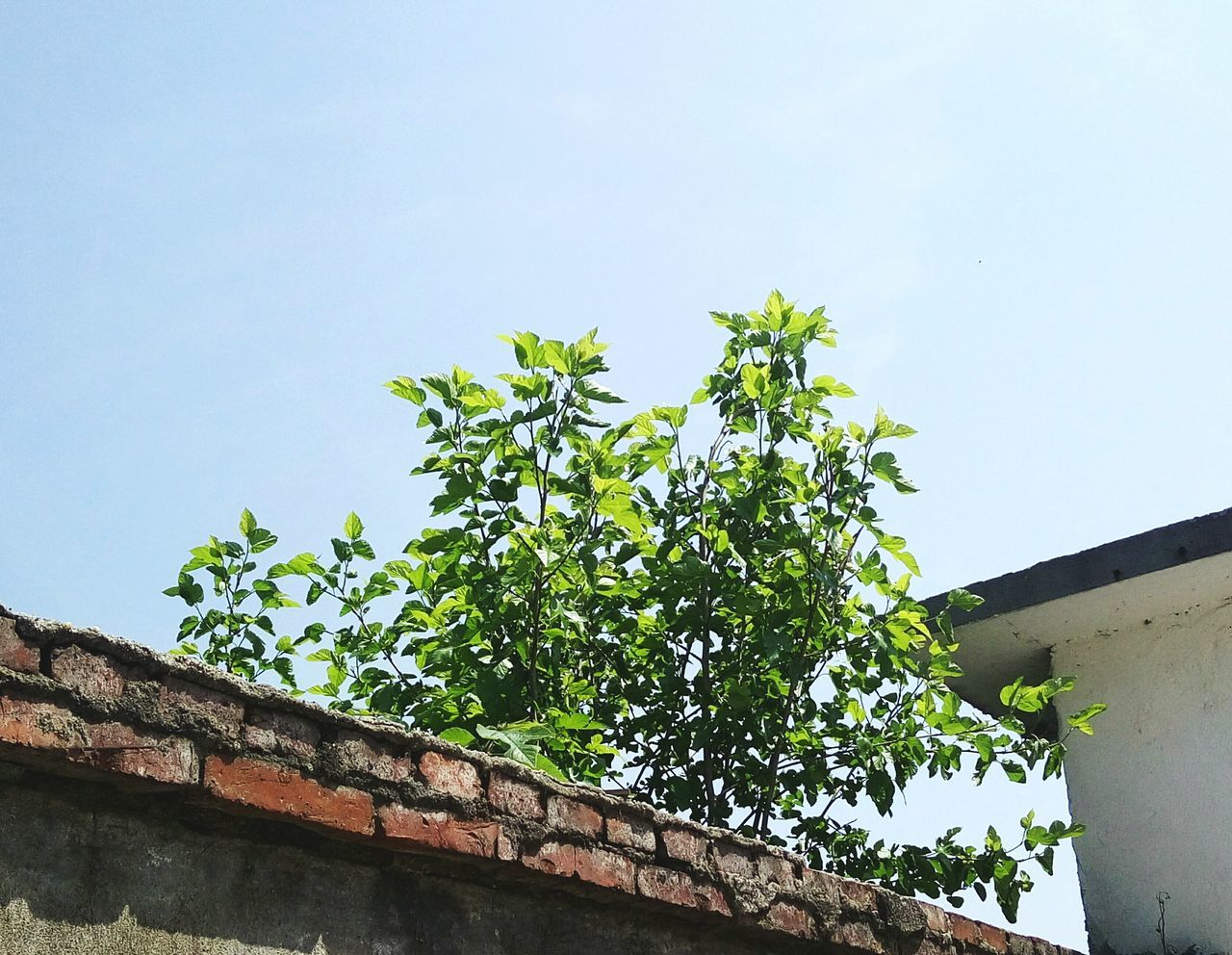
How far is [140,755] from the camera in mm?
2441

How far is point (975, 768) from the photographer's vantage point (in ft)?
15.1

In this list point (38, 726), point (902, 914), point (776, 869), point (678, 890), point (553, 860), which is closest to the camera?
point (38, 726)

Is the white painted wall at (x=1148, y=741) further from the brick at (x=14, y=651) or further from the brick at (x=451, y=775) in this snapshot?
the brick at (x=14, y=651)

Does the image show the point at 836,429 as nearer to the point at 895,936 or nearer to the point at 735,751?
the point at 735,751

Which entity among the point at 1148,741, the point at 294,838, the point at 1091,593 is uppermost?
the point at 1091,593

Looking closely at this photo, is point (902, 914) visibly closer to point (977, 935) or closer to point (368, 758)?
point (977, 935)

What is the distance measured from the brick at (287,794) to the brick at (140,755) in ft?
0.16

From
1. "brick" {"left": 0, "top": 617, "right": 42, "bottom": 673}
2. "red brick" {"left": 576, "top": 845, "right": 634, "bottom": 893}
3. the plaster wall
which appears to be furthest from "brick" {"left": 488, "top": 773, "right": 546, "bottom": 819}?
the plaster wall

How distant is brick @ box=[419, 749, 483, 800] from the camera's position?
294 centimetres

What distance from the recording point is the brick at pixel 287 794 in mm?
2568

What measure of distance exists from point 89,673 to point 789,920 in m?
2.08

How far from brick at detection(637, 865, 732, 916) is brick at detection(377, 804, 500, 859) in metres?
Answer: 0.51

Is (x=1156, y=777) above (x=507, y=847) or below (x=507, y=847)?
above

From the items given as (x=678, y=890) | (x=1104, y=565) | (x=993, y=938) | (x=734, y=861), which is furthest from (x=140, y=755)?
(x=1104, y=565)
